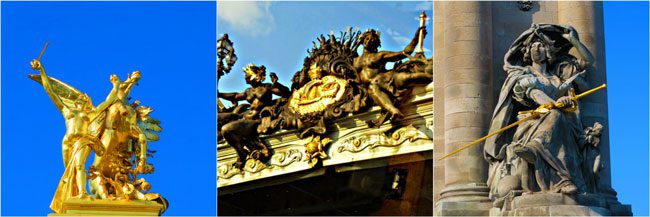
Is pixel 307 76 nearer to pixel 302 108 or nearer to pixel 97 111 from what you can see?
pixel 302 108

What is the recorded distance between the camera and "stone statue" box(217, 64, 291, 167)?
73.3ft

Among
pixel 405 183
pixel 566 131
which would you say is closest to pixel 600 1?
pixel 566 131

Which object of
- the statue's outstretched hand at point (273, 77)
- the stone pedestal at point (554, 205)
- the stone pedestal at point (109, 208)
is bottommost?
the stone pedestal at point (554, 205)

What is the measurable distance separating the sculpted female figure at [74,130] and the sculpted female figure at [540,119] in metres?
5.15

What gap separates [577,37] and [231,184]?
6.86 meters

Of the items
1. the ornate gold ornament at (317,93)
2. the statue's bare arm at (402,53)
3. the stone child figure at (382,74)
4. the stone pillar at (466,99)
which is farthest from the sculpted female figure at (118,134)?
the stone pillar at (466,99)

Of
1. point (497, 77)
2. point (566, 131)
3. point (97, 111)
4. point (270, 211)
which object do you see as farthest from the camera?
point (270, 211)

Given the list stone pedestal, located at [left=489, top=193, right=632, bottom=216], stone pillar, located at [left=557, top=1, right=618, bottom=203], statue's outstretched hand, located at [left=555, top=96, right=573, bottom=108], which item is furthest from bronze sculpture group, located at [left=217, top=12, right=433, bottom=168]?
stone pedestal, located at [left=489, top=193, right=632, bottom=216]

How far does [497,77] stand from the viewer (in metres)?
17.9

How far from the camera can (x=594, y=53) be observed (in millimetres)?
17688

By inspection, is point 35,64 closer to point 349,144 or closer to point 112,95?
point 112,95

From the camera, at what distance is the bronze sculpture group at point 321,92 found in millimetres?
20672

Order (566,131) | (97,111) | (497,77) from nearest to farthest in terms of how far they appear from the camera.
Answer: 1. (566,131)
2. (497,77)
3. (97,111)

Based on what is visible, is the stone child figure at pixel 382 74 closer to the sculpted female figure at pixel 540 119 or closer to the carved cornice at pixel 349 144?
the carved cornice at pixel 349 144
